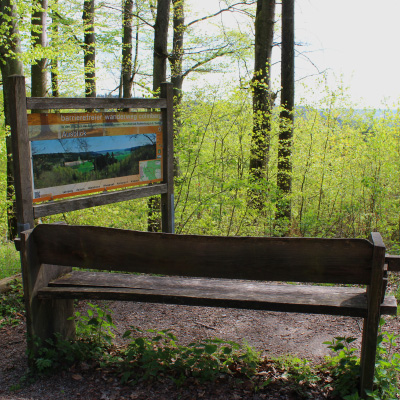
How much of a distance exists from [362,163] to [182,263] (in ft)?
22.7

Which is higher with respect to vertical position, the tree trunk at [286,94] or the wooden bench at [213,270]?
the tree trunk at [286,94]

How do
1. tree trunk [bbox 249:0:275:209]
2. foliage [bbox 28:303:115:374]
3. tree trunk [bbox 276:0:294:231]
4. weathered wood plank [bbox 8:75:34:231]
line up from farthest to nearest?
1. tree trunk [bbox 276:0:294:231]
2. tree trunk [bbox 249:0:275:209]
3. weathered wood plank [bbox 8:75:34:231]
4. foliage [bbox 28:303:115:374]

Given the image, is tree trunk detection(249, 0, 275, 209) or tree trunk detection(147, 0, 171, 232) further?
tree trunk detection(249, 0, 275, 209)

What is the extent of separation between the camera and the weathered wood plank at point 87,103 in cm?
367

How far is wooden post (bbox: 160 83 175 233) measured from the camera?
4796 millimetres

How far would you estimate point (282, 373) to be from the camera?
3.08m

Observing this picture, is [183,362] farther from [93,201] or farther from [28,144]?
[28,144]

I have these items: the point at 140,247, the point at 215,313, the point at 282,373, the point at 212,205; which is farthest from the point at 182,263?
the point at 212,205

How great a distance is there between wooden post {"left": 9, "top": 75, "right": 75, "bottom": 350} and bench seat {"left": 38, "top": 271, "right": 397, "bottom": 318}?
0.10 metres

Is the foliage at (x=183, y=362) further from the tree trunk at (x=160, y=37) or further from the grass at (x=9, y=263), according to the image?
the tree trunk at (x=160, y=37)

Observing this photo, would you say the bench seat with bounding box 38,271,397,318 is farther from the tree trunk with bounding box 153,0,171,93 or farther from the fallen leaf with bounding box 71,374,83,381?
the tree trunk with bounding box 153,0,171,93

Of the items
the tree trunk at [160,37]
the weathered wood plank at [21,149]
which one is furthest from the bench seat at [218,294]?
the tree trunk at [160,37]

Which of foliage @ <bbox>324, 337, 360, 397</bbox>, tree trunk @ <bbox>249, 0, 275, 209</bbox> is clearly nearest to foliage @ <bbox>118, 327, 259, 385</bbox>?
foliage @ <bbox>324, 337, 360, 397</bbox>

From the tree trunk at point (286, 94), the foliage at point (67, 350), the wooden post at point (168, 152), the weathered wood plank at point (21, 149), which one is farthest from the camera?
the tree trunk at point (286, 94)
